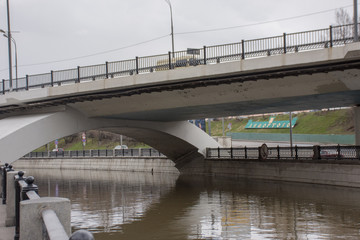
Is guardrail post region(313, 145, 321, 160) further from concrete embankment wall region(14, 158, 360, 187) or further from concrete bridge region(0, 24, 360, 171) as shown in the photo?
concrete bridge region(0, 24, 360, 171)

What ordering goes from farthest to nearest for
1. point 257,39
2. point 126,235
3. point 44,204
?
1. point 257,39
2. point 126,235
3. point 44,204

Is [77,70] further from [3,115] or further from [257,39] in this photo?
[257,39]

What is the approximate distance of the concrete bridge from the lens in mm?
20812

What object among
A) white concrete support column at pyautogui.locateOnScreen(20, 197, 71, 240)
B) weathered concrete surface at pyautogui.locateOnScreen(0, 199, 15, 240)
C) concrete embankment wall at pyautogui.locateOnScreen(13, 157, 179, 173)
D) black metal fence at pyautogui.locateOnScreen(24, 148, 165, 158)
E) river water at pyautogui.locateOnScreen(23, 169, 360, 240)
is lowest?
river water at pyautogui.locateOnScreen(23, 169, 360, 240)

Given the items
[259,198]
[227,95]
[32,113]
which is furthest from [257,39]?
[32,113]

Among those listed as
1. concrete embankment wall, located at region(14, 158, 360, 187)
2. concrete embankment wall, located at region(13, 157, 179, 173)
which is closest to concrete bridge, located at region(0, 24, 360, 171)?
concrete embankment wall, located at region(14, 158, 360, 187)

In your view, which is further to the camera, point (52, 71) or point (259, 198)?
point (52, 71)

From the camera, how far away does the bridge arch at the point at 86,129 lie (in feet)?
79.7

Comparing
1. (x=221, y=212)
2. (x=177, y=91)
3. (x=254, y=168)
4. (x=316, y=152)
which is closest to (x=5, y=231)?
(x=221, y=212)

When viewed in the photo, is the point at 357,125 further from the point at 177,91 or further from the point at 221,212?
the point at 221,212

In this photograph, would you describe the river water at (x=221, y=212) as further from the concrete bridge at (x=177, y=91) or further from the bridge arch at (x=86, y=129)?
the concrete bridge at (x=177, y=91)

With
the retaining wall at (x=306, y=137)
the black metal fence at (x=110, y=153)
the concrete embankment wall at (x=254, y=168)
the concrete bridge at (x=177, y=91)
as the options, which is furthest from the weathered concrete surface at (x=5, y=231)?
the retaining wall at (x=306, y=137)

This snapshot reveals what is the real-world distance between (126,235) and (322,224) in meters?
6.45

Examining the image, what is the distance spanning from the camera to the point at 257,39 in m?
22.2
